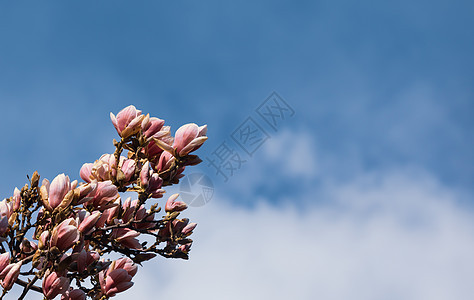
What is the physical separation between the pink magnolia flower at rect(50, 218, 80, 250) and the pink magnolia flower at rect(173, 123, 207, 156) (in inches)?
41.1

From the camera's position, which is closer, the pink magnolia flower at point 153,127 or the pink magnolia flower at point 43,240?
the pink magnolia flower at point 43,240

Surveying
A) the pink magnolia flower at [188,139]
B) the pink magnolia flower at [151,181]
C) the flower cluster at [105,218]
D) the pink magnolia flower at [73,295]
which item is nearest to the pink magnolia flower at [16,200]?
the flower cluster at [105,218]

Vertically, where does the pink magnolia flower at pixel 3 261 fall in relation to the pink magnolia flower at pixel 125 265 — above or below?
below

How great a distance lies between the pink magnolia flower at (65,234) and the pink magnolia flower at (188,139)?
1.05 metres

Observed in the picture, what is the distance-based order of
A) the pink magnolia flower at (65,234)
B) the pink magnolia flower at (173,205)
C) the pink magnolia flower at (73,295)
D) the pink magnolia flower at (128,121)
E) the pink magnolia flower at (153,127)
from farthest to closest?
the pink magnolia flower at (173,205), the pink magnolia flower at (153,127), the pink magnolia flower at (128,121), the pink magnolia flower at (73,295), the pink magnolia flower at (65,234)

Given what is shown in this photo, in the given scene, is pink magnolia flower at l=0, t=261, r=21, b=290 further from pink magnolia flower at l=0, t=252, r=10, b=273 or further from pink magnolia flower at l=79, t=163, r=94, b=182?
pink magnolia flower at l=79, t=163, r=94, b=182

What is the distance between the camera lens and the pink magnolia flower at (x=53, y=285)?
3.15m

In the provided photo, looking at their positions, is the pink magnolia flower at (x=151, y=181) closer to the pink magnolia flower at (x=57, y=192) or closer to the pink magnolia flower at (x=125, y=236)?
the pink magnolia flower at (x=125, y=236)

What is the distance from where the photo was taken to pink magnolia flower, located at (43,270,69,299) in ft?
10.3

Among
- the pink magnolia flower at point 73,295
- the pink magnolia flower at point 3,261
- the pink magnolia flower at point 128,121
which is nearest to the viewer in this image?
the pink magnolia flower at point 3,261

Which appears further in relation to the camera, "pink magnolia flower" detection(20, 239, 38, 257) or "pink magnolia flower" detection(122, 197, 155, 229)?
"pink magnolia flower" detection(122, 197, 155, 229)

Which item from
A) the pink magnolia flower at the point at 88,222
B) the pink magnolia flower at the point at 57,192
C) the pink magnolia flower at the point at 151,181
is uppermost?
the pink magnolia flower at the point at 151,181

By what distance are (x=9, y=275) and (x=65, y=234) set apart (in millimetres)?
505

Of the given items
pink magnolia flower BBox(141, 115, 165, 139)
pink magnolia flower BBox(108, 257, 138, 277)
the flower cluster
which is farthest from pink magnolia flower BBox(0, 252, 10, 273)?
pink magnolia flower BBox(141, 115, 165, 139)
